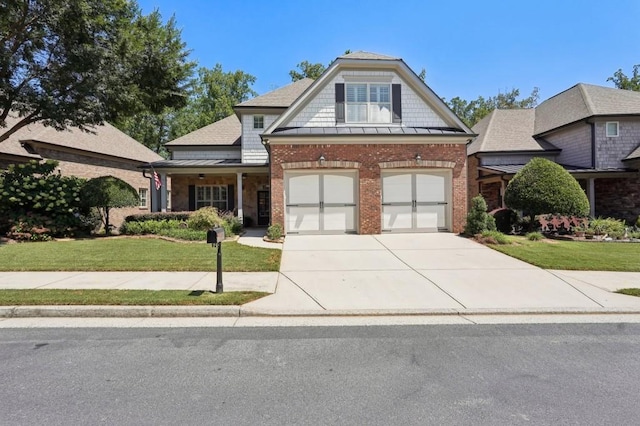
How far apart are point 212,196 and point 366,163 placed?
9926mm

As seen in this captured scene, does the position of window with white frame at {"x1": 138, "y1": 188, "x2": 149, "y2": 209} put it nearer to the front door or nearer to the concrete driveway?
the front door

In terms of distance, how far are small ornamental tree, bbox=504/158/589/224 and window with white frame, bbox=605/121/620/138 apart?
7.77 m

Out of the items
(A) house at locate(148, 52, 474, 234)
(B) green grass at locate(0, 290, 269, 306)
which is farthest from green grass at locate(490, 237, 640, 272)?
(B) green grass at locate(0, 290, 269, 306)

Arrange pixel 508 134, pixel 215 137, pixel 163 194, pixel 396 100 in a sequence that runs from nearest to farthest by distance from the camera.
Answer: pixel 396 100, pixel 163 194, pixel 215 137, pixel 508 134

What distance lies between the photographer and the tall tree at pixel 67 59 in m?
12.0

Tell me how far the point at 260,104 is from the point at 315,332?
53.1 feet

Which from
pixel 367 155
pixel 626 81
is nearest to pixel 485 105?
pixel 626 81

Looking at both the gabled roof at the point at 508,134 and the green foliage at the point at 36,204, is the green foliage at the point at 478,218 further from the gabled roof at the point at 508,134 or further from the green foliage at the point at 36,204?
the green foliage at the point at 36,204

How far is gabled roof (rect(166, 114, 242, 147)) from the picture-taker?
20.6m

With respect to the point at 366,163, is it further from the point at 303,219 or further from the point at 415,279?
the point at 415,279

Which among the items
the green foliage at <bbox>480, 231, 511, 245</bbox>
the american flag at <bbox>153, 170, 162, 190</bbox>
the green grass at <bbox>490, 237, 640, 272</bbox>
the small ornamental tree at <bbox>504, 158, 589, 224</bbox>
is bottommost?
the green grass at <bbox>490, 237, 640, 272</bbox>

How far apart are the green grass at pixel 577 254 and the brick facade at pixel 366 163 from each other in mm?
3177

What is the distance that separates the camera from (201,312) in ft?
18.9

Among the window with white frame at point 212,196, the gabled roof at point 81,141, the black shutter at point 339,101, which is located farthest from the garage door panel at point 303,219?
the gabled roof at point 81,141
